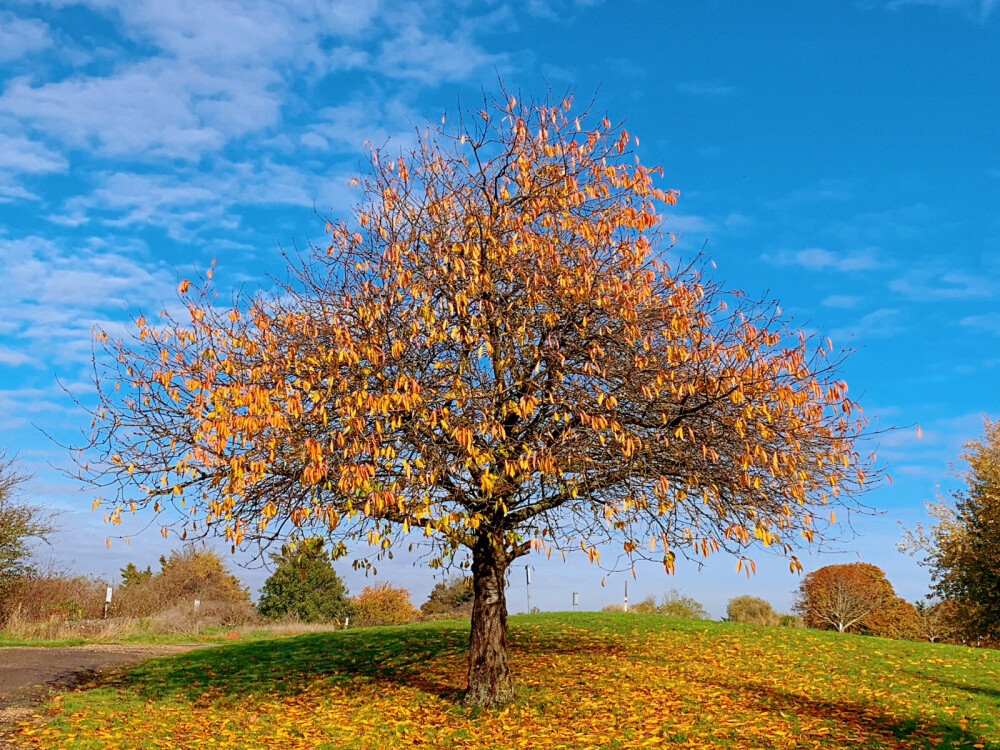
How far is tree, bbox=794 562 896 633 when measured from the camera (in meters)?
44.4

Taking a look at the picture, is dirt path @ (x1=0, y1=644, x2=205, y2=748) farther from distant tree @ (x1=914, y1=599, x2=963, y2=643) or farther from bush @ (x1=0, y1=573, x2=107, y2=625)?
distant tree @ (x1=914, y1=599, x2=963, y2=643)

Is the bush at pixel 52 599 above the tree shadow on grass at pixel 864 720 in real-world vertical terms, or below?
above

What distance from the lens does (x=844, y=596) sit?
44.8m

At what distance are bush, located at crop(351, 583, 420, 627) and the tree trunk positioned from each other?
36.8 metres

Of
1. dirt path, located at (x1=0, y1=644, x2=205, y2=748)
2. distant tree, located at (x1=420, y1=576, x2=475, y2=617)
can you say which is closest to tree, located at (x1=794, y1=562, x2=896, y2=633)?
distant tree, located at (x1=420, y1=576, x2=475, y2=617)

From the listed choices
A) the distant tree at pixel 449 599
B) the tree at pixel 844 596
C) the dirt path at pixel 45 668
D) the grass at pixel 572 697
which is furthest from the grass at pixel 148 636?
the tree at pixel 844 596

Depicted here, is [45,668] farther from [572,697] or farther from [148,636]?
[572,697]

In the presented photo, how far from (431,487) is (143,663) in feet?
50.0

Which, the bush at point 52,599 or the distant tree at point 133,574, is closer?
the bush at point 52,599

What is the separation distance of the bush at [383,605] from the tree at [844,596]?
84.8ft

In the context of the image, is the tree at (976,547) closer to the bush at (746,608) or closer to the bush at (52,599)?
the bush at (746,608)

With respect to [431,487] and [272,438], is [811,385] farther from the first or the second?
[272,438]

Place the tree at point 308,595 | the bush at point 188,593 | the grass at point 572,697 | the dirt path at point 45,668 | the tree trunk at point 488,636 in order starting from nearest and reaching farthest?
the grass at point 572,697 < the tree trunk at point 488,636 < the dirt path at point 45,668 < the bush at point 188,593 < the tree at point 308,595

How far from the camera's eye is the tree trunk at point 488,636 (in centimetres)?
1413
